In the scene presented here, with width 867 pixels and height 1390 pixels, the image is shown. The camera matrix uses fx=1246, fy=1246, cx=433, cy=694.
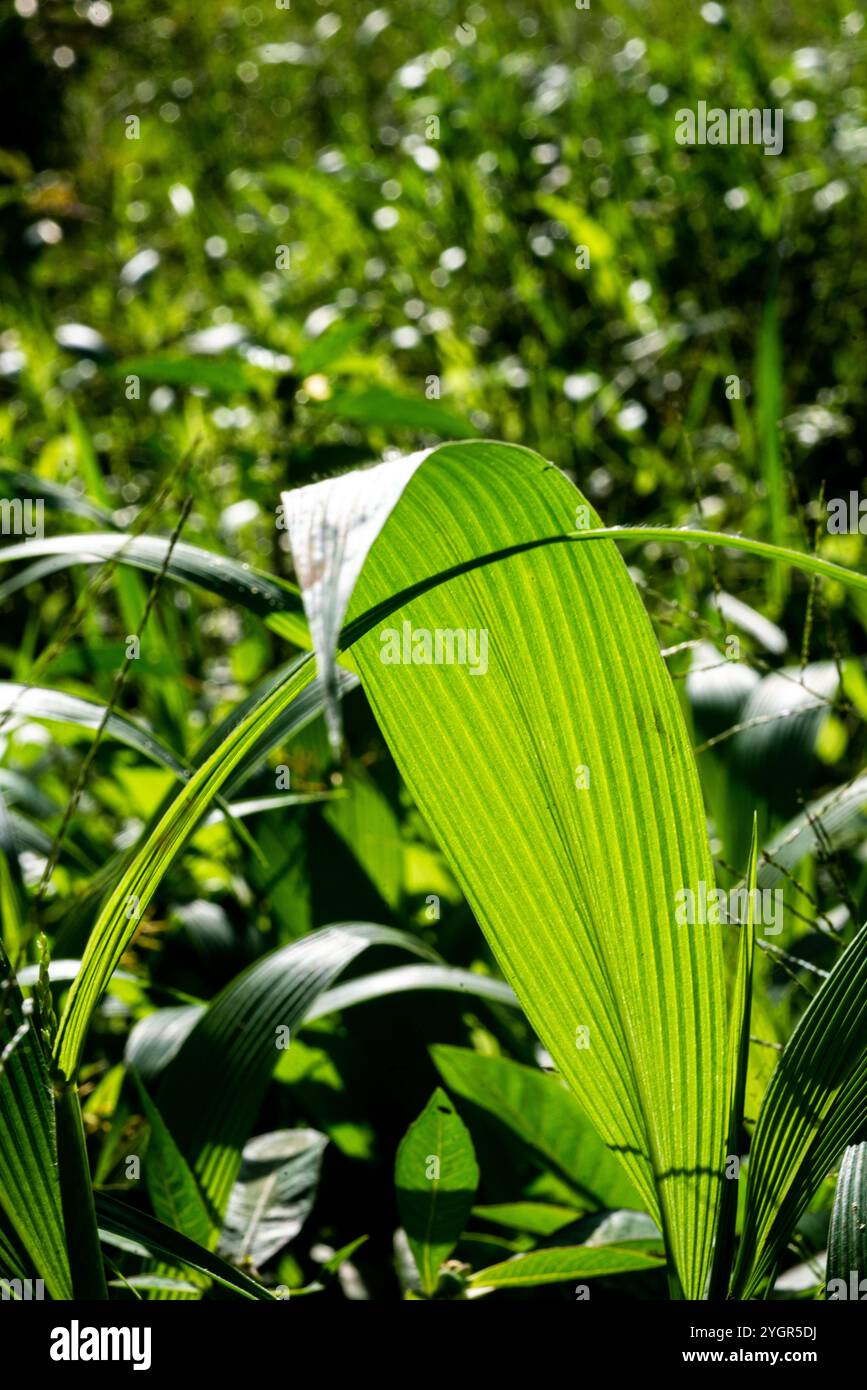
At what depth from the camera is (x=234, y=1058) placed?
0.77 m

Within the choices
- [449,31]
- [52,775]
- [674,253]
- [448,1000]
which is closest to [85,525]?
[52,775]

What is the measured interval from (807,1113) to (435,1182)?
232 millimetres

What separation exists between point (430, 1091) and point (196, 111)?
9.59ft

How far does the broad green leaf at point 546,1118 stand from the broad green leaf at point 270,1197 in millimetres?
104

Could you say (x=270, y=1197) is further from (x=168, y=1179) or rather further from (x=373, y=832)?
(x=373, y=832)

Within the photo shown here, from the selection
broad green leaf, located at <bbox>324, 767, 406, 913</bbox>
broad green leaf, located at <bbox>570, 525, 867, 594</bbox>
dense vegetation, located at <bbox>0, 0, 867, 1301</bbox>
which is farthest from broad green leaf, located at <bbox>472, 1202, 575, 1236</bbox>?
broad green leaf, located at <bbox>570, 525, 867, 594</bbox>

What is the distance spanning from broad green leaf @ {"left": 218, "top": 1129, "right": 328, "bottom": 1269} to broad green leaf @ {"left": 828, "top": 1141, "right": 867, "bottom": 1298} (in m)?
0.33

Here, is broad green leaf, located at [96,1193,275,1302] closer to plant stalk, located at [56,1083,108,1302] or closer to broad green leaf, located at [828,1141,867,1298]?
plant stalk, located at [56,1083,108,1302]

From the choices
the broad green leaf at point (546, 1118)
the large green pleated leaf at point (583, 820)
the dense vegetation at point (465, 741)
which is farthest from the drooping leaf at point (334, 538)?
the broad green leaf at point (546, 1118)

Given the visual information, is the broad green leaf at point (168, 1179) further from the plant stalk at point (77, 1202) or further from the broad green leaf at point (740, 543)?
the broad green leaf at point (740, 543)

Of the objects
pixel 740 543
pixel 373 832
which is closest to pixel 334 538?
pixel 740 543

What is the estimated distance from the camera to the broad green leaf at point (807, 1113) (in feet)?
1.77

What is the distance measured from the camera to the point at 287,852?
39.9 inches

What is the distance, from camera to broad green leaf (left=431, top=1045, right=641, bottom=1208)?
79cm
